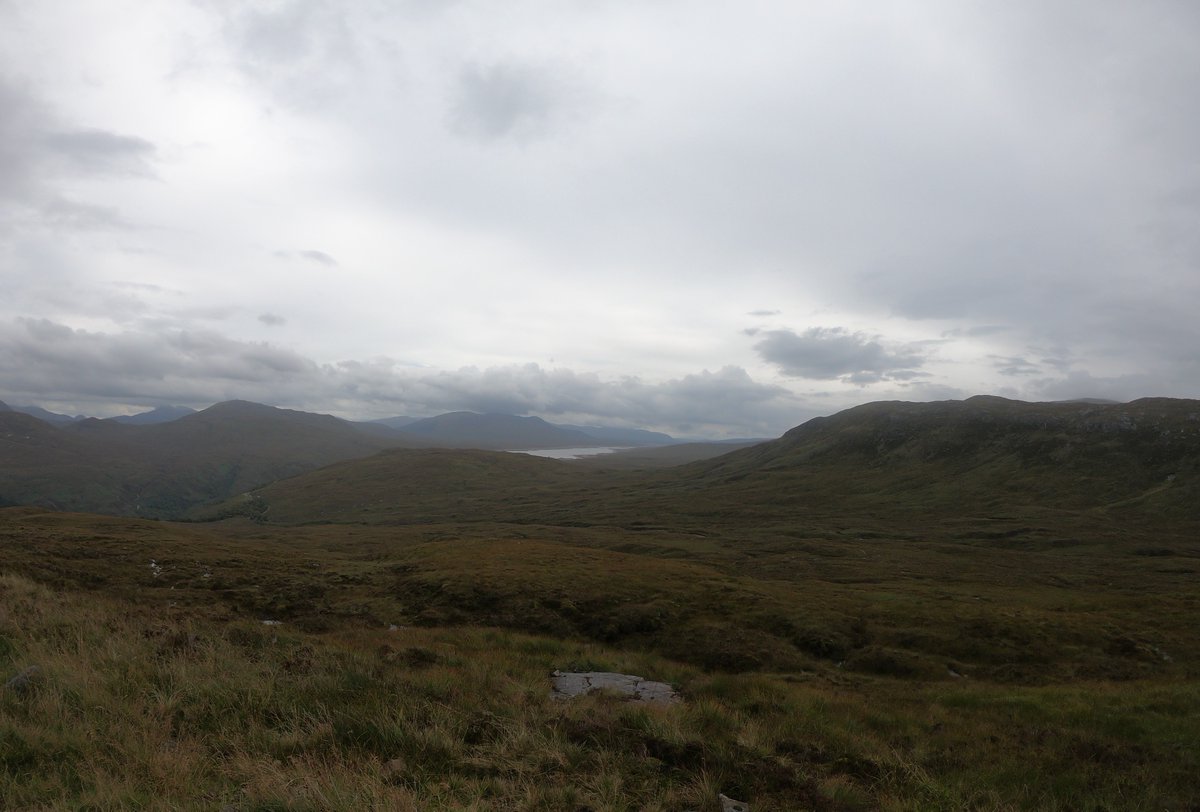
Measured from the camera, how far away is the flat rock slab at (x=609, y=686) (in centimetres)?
1284

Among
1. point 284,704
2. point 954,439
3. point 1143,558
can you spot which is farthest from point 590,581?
point 954,439

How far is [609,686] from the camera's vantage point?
13.5 metres

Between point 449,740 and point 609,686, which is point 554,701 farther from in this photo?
point 449,740

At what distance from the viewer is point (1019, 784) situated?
391 inches

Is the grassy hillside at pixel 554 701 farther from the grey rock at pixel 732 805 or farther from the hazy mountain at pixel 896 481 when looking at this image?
the hazy mountain at pixel 896 481

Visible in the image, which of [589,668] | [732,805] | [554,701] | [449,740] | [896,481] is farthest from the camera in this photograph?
[896,481]

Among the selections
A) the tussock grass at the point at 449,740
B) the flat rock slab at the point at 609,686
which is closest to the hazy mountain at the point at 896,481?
the flat rock slab at the point at 609,686

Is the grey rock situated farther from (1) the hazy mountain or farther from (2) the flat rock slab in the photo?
(1) the hazy mountain

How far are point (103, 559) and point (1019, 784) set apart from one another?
3985 centimetres

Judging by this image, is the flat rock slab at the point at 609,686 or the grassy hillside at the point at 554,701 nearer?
the grassy hillside at the point at 554,701

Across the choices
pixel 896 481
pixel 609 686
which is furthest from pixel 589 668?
pixel 896 481

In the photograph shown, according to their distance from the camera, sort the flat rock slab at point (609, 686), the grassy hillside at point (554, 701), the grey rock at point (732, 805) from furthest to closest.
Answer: the flat rock slab at point (609, 686) < the grey rock at point (732, 805) < the grassy hillside at point (554, 701)

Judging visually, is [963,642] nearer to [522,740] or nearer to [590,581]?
[590,581]

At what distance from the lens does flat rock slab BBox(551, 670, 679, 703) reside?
506 inches
